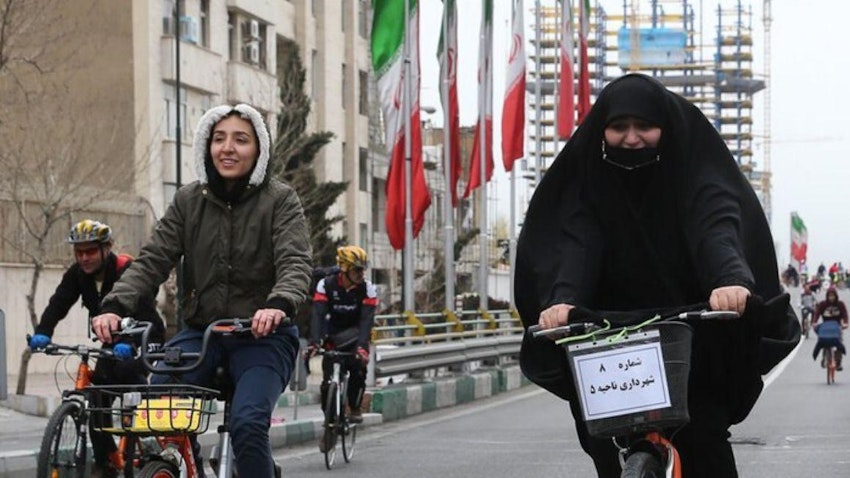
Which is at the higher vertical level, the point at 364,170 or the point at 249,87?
the point at 249,87

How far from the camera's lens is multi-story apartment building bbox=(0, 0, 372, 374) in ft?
117

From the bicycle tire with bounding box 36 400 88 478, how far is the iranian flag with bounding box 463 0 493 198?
25807 mm

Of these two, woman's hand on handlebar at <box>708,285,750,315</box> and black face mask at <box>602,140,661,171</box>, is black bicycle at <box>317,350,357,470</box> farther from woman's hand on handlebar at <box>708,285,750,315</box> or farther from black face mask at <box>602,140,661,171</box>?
woman's hand on handlebar at <box>708,285,750,315</box>

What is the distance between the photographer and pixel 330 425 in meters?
14.4

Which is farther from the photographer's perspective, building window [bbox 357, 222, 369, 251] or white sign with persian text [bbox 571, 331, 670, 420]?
building window [bbox 357, 222, 369, 251]

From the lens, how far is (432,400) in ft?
75.7

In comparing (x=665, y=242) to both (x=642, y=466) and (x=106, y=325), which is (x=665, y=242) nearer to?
(x=642, y=466)

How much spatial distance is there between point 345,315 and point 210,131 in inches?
332

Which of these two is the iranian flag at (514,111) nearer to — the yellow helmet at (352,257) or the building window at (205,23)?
the building window at (205,23)

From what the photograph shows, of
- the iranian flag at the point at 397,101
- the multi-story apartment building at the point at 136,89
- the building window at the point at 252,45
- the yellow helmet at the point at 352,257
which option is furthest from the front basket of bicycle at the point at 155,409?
the building window at the point at 252,45

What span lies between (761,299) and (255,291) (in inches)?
79.3

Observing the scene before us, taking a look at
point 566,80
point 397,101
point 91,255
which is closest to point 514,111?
point 566,80

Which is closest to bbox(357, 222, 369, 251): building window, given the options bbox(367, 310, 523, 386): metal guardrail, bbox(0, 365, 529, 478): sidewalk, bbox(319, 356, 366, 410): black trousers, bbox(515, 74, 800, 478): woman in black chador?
bbox(367, 310, 523, 386): metal guardrail

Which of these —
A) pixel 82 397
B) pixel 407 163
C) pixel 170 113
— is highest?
pixel 170 113
